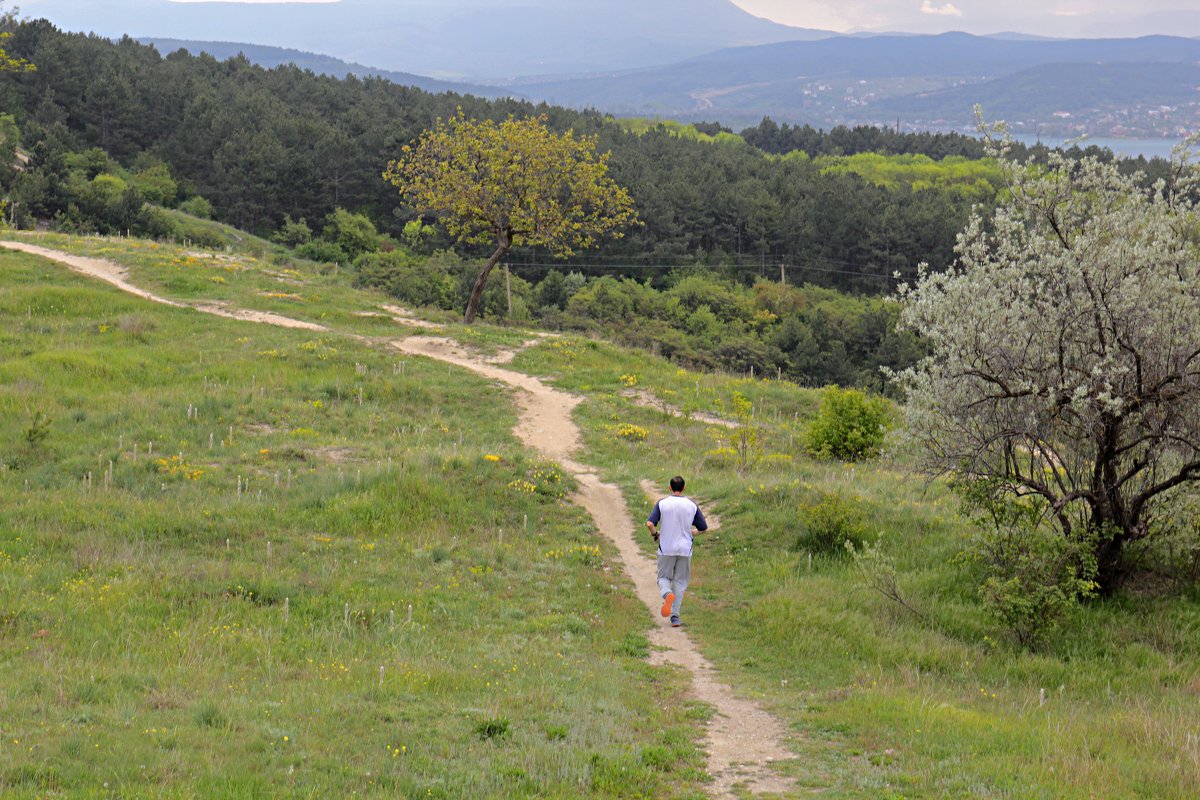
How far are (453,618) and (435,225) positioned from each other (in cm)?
6383

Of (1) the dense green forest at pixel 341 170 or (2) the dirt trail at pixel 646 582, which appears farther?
(1) the dense green forest at pixel 341 170

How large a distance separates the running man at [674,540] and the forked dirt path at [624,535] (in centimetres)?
39

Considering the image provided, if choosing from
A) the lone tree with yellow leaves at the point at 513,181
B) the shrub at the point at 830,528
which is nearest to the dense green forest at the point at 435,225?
the lone tree with yellow leaves at the point at 513,181

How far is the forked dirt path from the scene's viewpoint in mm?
7906

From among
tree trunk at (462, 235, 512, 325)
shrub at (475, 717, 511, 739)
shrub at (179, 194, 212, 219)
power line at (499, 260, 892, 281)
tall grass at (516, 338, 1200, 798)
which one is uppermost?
shrub at (179, 194, 212, 219)

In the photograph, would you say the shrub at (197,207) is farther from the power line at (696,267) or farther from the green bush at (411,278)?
the power line at (696,267)

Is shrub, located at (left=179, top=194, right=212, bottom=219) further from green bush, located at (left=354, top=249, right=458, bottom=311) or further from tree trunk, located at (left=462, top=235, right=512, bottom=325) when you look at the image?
tree trunk, located at (left=462, top=235, right=512, bottom=325)

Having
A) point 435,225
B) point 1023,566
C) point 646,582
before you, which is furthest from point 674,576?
point 435,225

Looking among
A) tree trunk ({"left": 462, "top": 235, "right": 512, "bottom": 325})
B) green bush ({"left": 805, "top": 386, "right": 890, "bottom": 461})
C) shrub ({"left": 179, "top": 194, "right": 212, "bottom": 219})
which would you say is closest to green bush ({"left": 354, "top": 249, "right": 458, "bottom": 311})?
shrub ({"left": 179, "top": 194, "right": 212, "bottom": 219})

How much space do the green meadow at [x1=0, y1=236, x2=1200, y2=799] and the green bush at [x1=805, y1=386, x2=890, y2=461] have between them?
666 millimetres

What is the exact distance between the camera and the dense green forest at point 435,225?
57.9 meters

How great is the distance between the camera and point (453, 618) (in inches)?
452

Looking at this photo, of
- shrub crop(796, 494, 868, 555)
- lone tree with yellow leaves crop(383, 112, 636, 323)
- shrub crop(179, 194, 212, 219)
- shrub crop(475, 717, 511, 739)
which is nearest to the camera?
shrub crop(475, 717, 511, 739)

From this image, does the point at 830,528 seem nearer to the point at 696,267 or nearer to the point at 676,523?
the point at 676,523
